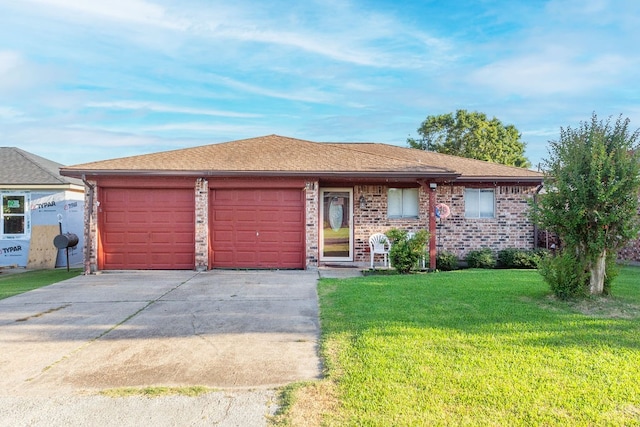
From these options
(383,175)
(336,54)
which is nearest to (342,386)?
(383,175)

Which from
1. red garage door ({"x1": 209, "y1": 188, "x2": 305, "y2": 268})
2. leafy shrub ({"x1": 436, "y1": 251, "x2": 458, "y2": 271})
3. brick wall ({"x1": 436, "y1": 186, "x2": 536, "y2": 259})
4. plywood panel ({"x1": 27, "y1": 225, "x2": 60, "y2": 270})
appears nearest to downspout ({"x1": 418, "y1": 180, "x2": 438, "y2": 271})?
leafy shrub ({"x1": 436, "y1": 251, "x2": 458, "y2": 271})

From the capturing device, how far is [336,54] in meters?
14.6

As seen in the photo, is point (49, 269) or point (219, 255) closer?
point (219, 255)

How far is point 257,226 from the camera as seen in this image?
11852 mm

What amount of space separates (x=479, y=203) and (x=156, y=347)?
1064 cm

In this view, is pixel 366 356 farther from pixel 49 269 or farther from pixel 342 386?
pixel 49 269

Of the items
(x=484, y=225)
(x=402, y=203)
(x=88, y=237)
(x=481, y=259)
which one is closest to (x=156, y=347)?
(x=88, y=237)

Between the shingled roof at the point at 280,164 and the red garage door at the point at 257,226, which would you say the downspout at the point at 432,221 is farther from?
the red garage door at the point at 257,226

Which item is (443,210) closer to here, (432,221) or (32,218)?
(432,221)

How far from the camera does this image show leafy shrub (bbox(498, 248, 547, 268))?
39.3 feet

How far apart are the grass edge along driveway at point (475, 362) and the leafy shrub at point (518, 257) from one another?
15.5 ft

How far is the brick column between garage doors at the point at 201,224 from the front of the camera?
11.6 m

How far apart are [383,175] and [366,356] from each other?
741 cm

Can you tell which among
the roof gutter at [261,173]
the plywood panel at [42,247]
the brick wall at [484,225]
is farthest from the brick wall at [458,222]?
the plywood panel at [42,247]
